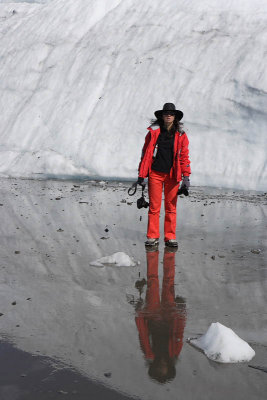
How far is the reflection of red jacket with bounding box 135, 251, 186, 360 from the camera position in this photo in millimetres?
3229

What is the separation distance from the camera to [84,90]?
15.3 metres

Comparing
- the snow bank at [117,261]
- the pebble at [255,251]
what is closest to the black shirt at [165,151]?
the pebble at [255,251]

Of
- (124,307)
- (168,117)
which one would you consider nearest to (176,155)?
(168,117)

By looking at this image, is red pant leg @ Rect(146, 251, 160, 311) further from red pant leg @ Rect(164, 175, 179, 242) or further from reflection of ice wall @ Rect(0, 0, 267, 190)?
reflection of ice wall @ Rect(0, 0, 267, 190)

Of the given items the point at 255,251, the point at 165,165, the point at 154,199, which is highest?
the point at 165,165

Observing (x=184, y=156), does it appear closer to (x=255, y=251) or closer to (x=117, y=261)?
(x=255, y=251)

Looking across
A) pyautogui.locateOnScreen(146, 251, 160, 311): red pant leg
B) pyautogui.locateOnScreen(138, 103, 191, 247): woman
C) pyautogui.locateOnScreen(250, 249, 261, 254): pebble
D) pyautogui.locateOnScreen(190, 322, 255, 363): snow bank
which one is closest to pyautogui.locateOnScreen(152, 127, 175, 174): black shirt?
pyautogui.locateOnScreen(138, 103, 191, 247): woman

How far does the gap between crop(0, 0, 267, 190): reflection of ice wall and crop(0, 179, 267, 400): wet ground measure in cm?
504

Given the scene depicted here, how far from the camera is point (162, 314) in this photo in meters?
3.79

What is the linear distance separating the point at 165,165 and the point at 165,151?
0.17 m

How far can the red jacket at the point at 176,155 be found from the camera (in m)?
6.44

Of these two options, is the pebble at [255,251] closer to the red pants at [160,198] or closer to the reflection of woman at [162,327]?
the red pants at [160,198]

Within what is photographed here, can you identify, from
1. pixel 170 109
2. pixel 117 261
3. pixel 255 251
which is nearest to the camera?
pixel 117 261

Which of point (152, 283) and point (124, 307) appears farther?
point (152, 283)
